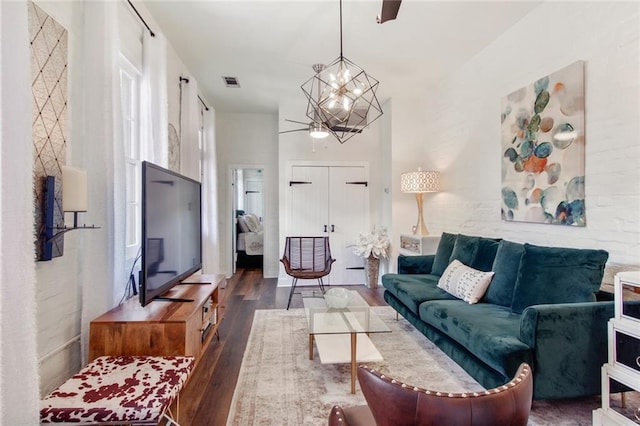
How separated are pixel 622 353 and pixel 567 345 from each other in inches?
9.6

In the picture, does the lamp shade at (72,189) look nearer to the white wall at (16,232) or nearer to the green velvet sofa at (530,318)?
the white wall at (16,232)

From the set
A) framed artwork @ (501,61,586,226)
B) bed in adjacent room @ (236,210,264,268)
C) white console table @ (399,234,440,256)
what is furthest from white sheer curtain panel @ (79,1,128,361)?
bed in adjacent room @ (236,210,264,268)

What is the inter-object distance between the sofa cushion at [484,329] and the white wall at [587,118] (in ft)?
2.73

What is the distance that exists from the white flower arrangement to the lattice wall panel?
13.3 feet

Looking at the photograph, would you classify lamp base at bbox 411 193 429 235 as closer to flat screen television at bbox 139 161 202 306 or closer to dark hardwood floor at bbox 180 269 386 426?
dark hardwood floor at bbox 180 269 386 426

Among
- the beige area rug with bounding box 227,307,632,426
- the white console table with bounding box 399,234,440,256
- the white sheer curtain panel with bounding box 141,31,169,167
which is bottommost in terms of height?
the beige area rug with bounding box 227,307,632,426

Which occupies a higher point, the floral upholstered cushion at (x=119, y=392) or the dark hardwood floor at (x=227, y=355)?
the floral upholstered cushion at (x=119, y=392)

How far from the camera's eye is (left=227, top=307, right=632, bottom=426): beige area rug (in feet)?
6.54

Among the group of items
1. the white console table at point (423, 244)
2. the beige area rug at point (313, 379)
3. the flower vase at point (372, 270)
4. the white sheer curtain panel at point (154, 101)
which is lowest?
the beige area rug at point (313, 379)

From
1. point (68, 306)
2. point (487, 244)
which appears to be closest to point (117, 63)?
point (68, 306)

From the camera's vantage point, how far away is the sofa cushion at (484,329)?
1871 millimetres

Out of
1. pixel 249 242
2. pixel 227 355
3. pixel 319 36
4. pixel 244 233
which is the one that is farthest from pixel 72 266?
pixel 244 233

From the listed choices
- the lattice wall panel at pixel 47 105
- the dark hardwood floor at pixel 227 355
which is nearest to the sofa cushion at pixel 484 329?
the dark hardwood floor at pixel 227 355

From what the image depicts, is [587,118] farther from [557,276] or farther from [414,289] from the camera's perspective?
[414,289]
